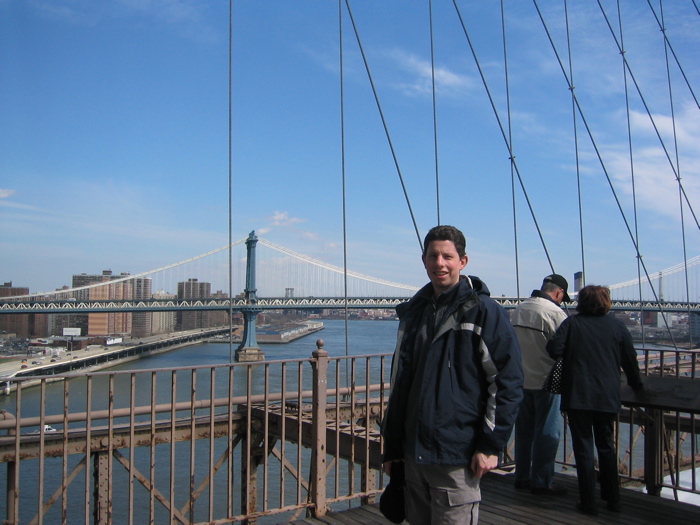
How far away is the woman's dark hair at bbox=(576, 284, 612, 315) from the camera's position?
125 inches

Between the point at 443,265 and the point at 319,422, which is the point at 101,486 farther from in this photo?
the point at 443,265

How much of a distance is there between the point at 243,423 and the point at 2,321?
47.0 meters

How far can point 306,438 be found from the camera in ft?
15.6

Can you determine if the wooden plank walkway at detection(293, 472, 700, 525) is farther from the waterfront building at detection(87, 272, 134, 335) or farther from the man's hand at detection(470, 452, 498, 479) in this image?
the waterfront building at detection(87, 272, 134, 335)

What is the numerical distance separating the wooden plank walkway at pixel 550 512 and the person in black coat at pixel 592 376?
0.29 ft

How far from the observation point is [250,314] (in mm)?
42062

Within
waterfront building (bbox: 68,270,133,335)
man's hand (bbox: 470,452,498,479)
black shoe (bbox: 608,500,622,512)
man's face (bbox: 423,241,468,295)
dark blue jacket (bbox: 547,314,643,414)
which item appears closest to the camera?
man's hand (bbox: 470,452,498,479)

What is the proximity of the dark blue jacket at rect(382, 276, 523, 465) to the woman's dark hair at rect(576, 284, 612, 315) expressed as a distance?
4.57 feet

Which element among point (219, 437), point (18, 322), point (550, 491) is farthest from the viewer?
point (18, 322)

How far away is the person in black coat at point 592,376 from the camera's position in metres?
3.10

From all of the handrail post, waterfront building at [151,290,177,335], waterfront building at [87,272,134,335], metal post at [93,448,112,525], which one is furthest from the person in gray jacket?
waterfront building at [151,290,177,335]

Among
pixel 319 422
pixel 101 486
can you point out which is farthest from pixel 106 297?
pixel 319 422

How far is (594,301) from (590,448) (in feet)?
2.49

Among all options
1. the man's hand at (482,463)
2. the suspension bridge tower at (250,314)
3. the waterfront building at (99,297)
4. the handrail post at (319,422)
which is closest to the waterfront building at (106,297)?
the waterfront building at (99,297)
